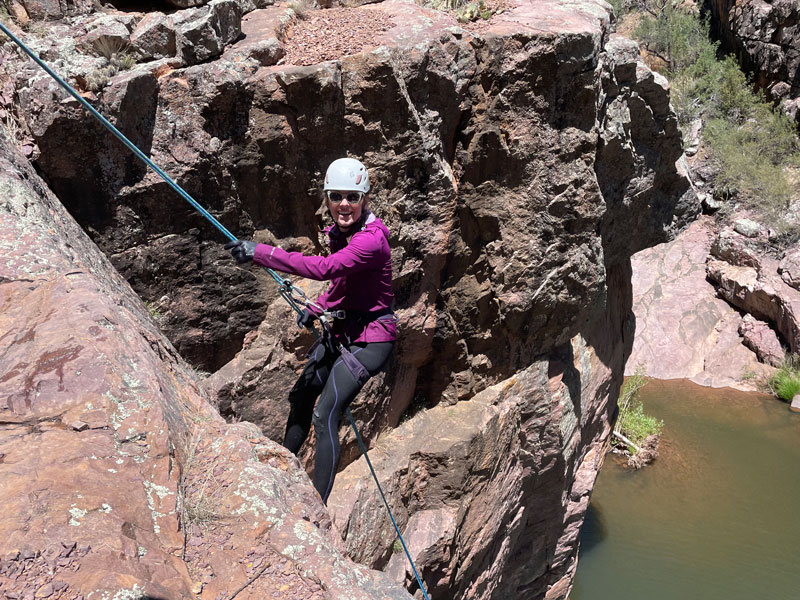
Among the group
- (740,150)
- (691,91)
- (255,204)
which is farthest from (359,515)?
(691,91)

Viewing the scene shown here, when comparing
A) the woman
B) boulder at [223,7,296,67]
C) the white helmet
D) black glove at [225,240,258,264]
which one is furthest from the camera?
boulder at [223,7,296,67]

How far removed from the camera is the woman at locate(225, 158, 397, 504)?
373cm

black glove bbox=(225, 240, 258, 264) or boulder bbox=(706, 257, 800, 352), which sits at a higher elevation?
black glove bbox=(225, 240, 258, 264)

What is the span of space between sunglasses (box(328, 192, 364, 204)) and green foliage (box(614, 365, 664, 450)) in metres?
11.4

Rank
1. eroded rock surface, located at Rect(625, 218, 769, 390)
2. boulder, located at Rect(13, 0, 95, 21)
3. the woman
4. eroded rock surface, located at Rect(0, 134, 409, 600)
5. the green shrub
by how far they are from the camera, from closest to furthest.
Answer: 1. eroded rock surface, located at Rect(0, 134, 409, 600)
2. the woman
3. boulder, located at Rect(13, 0, 95, 21)
4. the green shrub
5. eroded rock surface, located at Rect(625, 218, 769, 390)

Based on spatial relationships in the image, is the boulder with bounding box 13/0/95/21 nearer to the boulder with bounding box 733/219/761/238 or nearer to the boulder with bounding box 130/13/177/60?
the boulder with bounding box 130/13/177/60

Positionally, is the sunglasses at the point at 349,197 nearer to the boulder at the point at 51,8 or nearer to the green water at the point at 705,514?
the boulder at the point at 51,8

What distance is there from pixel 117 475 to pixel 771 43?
22528 mm

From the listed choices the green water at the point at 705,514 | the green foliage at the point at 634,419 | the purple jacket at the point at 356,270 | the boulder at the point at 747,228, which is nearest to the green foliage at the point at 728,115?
the boulder at the point at 747,228

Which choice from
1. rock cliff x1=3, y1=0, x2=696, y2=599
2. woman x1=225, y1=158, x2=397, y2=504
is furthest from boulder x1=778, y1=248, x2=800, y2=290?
woman x1=225, y1=158, x2=397, y2=504

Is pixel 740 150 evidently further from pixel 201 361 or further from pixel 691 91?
pixel 201 361

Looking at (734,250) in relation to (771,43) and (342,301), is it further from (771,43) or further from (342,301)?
(342,301)

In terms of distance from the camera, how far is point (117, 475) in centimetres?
230

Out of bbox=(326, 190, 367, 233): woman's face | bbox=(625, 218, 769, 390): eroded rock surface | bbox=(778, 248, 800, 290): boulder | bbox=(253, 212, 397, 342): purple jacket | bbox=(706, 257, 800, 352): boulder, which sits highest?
bbox=(326, 190, 367, 233): woman's face
